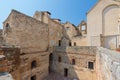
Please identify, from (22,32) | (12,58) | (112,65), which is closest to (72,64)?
(22,32)

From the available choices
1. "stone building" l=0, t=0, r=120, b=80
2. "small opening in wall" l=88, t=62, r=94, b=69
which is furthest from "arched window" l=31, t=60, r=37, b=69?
"small opening in wall" l=88, t=62, r=94, b=69

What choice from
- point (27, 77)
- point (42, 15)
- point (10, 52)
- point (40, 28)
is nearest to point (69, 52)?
point (40, 28)

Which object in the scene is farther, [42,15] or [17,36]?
→ [42,15]

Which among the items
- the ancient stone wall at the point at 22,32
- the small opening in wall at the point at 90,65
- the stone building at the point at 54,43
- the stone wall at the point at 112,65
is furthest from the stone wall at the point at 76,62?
the stone wall at the point at 112,65

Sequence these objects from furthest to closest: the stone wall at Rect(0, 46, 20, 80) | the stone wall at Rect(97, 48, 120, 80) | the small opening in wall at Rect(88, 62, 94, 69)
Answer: the small opening in wall at Rect(88, 62, 94, 69) → the stone wall at Rect(0, 46, 20, 80) → the stone wall at Rect(97, 48, 120, 80)

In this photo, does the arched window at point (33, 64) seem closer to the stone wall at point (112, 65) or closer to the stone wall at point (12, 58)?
the stone wall at point (12, 58)

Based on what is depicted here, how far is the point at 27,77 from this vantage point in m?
14.1

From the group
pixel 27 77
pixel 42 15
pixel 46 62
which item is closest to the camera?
pixel 27 77

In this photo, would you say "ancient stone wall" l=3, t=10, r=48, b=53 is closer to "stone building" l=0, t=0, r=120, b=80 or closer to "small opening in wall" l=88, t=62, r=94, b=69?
"stone building" l=0, t=0, r=120, b=80

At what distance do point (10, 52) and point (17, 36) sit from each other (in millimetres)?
9277

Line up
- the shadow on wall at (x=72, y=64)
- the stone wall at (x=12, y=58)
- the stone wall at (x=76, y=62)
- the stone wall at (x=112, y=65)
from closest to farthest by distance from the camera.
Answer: the stone wall at (x=112, y=65) < the stone wall at (x=12, y=58) < the stone wall at (x=76, y=62) < the shadow on wall at (x=72, y=64)

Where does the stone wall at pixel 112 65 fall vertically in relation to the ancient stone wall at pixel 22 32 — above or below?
below

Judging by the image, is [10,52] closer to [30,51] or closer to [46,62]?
[30,51]

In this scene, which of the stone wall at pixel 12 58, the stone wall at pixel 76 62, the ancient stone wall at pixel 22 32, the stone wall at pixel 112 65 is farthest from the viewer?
the stone wall at pixel 76 62
